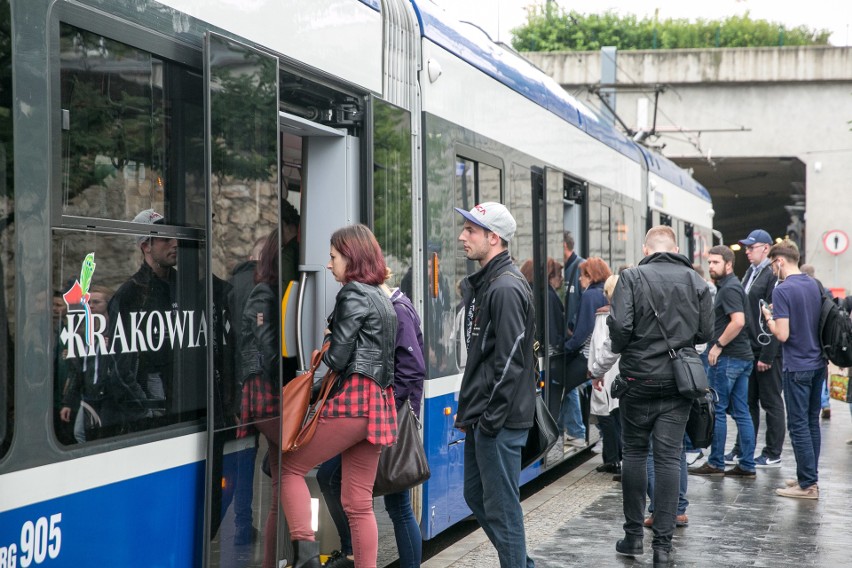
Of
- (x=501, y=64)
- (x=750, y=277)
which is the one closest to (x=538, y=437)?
(x=501, y=64)

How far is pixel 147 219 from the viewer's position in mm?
3656

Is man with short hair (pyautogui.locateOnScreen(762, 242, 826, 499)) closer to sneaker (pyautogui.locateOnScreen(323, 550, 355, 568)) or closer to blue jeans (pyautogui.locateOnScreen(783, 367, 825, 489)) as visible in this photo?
blue jeans (pyautogui.locateOnScreen(783, 367, 825, 489))

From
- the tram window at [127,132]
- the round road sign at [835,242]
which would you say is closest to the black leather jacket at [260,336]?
the tram window at [127,132]

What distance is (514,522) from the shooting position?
5066mm

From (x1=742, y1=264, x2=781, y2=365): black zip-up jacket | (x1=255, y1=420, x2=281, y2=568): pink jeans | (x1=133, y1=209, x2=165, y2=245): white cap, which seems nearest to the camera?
(x1=133, y1=209, x2=165, y2=245): white cap

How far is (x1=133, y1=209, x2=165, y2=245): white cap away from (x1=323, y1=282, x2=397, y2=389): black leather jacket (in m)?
1.21

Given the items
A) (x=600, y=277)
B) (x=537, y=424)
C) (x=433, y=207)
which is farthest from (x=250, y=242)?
(x=600, y=277)

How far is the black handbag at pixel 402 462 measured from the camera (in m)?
→ 5.09

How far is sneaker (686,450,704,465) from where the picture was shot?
33.0 feet

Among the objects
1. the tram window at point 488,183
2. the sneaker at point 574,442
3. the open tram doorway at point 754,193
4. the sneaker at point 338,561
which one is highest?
the open tram doorway at point 754,193

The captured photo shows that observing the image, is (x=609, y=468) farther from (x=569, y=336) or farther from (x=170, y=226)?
(x=170, y=226)

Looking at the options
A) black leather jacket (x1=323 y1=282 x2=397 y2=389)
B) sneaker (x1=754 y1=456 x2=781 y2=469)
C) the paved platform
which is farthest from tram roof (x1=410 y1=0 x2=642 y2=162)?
sneaker (x1=754 y1=456 x2=781 y2=469)

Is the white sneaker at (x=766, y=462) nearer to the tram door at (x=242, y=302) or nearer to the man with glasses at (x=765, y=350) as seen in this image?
the man with glasses at (x=765, y=350)

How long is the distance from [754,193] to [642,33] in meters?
7.89
